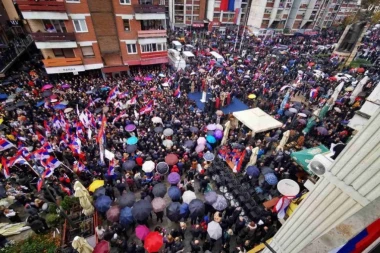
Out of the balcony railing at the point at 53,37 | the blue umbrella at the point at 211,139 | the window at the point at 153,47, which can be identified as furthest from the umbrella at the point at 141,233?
the window at the point at 153,47

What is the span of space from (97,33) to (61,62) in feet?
17.3

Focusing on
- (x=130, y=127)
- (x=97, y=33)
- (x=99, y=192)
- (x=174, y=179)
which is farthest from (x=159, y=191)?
(x=97, y=33)

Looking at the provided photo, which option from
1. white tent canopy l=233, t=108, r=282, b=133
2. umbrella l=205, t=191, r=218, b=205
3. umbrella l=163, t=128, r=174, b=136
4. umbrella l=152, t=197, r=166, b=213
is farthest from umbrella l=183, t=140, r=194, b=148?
white tent canopy l=233, t=108, r=282, b=133

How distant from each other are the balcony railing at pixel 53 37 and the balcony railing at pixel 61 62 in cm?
208

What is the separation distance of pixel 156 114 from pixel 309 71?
2218 centimetres

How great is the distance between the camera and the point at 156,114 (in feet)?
56.8

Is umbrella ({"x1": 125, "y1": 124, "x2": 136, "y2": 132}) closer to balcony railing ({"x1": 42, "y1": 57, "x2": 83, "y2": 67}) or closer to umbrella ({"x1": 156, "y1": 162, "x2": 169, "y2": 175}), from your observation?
umbrella ({"x1": 156, "y1": 162, "x2": 169, "y2": 175})

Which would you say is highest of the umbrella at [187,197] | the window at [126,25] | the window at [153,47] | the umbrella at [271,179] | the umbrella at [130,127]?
the window at [126,25]

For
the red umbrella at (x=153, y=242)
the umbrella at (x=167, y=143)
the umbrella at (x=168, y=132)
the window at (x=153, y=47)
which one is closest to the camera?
the red umbrella at (x=153, y=242)

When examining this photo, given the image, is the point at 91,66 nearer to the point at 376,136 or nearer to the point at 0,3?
the point at 0,3

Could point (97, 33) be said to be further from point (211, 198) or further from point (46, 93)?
point (211, 198)

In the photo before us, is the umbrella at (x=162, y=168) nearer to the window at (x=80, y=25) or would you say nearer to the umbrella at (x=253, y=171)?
the umbrella at (x=253, y=171)

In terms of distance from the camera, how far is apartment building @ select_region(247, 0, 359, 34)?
45.8 metres

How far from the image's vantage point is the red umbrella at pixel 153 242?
8.33m
